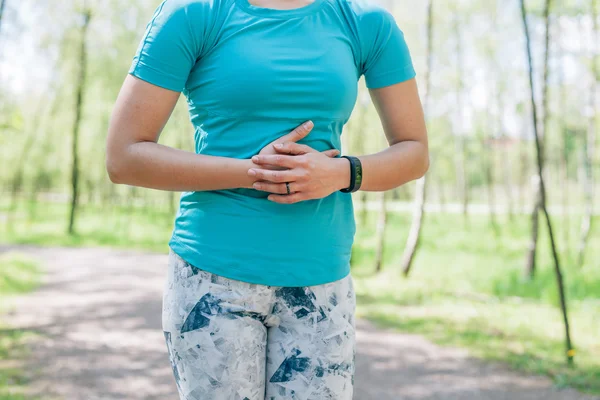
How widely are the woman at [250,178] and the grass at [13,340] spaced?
3474 millimetres

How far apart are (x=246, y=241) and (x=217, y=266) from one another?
0.09m

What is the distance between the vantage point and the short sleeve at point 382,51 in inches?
59.4

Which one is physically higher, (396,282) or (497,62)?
(497,62)

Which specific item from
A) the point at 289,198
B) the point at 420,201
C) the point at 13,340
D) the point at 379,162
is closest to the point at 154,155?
the point at 289,198

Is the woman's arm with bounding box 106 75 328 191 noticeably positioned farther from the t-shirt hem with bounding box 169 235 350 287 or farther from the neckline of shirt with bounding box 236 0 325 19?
the neckline of shirt with bounding box 236 0 325 19

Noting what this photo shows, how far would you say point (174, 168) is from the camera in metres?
1.40

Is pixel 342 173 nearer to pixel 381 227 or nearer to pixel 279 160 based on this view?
pixel 279 160

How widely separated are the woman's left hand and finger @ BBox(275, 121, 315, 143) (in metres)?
0.02

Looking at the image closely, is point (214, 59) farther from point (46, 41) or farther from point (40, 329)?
point (46, 41)

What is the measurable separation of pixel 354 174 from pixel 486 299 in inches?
283

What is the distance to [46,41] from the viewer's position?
69.8 ft

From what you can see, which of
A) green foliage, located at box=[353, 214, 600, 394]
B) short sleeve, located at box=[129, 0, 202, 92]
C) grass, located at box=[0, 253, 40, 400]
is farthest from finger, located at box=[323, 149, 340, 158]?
green foliage, located at box=[353, 214, 600, 394]

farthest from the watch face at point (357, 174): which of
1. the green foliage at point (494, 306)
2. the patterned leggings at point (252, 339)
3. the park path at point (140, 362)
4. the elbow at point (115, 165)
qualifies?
the green foliage at point (494, 306)

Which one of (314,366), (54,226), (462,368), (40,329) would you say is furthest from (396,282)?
(54,226)
